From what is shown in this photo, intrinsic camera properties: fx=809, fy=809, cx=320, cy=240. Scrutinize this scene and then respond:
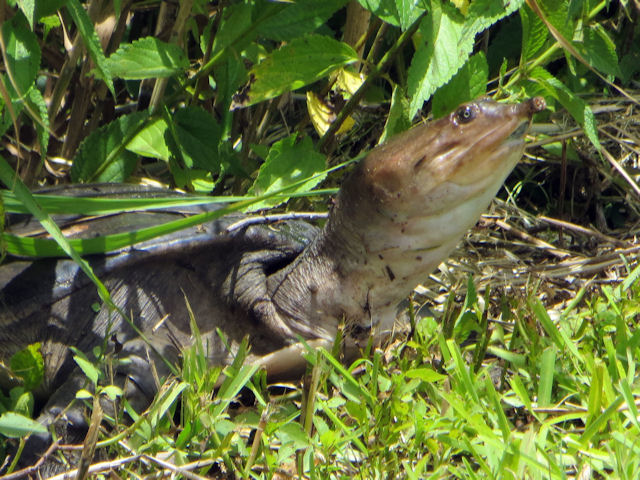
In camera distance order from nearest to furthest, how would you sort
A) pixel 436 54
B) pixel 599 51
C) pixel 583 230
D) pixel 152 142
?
pixel 436 54 → pixel 599 51 → pixel 152 142 → pixel 583 230

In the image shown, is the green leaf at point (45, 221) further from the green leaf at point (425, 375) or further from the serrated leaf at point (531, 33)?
the serrated leaf at point (531, 33)

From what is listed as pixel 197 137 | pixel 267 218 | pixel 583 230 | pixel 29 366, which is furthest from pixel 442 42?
pixel 29 366

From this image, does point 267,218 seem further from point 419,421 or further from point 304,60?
point 419,421

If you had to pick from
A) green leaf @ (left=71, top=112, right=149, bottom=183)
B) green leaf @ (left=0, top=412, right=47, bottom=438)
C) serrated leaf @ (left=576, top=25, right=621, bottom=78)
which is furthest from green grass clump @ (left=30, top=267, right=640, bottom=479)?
green leaf @ (left=71, top=112, right=149, bottom=183)

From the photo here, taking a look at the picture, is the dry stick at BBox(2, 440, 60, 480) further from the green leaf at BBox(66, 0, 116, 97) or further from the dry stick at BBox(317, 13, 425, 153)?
the dry stick at BBox(317, 13, 425, 153)

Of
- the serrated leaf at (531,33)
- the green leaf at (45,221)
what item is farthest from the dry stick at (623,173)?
the green leaf at (45,221)

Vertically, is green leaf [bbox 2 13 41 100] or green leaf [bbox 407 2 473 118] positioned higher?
green leaf [bbox 2 13 41 100]

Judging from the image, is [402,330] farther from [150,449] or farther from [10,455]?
[10,455]
